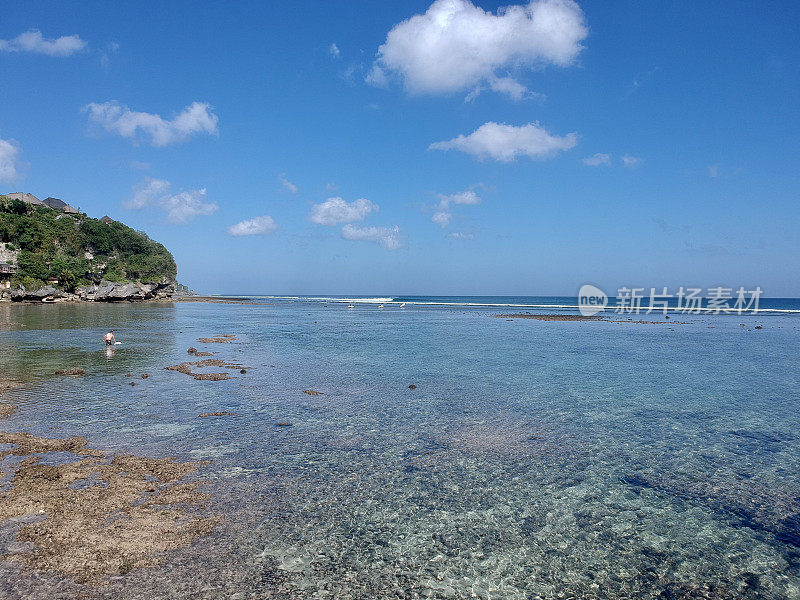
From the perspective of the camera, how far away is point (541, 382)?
66.8ft

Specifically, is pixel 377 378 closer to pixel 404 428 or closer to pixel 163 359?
pixel 404 428

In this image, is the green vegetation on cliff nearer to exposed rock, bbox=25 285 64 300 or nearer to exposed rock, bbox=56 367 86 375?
exposed rock, bbox=25 285 64 300

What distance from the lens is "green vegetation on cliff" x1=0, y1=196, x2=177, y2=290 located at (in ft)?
312

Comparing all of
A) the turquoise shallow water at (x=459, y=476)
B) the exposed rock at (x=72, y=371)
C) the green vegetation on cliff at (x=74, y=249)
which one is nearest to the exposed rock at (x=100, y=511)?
the turquoise shallow water at (x=459, y=476)

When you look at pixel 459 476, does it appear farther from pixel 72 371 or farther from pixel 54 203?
pixel 54 203

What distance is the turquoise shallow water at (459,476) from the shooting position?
6254 mm

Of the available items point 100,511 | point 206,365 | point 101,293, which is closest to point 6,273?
point 101,293

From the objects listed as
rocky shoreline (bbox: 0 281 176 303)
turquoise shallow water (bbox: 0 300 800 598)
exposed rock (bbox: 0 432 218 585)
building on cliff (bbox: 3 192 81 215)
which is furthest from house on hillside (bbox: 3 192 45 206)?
exposed rock (bbox: 0 432 218 585)

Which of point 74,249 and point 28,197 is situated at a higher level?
point 28,197

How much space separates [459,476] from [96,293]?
119 metres

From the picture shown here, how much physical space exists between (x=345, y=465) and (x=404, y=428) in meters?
3.23

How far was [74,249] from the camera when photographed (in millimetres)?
111875

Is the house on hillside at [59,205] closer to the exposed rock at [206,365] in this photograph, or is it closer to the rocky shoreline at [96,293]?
the rocky shoreline at [96,293]

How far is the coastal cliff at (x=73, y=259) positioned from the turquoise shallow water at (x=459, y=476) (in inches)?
3524
